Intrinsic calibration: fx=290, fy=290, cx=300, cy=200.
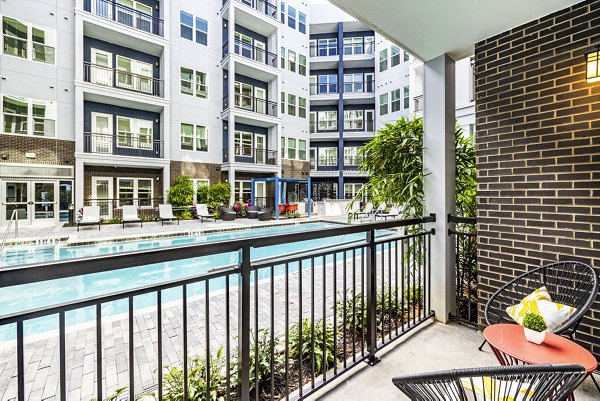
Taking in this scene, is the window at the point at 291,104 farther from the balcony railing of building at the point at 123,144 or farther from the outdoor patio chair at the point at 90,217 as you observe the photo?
the outdoor patio chair at the point at 90,217

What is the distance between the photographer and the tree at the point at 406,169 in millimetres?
3430

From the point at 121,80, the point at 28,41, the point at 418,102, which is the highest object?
the point at 28,41

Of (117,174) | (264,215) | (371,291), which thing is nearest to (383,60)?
(264,215)

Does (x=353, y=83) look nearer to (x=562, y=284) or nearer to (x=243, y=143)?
(x=243, y=143)

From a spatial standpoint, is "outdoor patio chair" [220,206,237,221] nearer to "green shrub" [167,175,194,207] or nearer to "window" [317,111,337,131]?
"green shrub" [167,175,194,207]

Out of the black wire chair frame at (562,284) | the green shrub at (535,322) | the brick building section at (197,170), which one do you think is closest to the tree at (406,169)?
the black wire chair frame at (562,284)

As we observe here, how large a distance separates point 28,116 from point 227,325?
13.2 meters

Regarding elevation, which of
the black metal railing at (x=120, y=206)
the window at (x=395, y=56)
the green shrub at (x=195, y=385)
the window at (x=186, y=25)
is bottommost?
the green shrub at (x=195, y=385)

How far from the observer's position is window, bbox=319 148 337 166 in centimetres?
2164

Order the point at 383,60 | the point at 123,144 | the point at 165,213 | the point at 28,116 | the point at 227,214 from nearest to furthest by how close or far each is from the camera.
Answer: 1. the point at 28,116
2. the point at 165,213
3. the point at 123,144
4. the point at 227,214
5. the point at 383,60

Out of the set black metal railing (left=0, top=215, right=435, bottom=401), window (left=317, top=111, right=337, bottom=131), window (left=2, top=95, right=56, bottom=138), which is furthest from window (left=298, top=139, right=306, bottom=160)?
black metal railing (left=0, top=215, right=435, bottom=401)

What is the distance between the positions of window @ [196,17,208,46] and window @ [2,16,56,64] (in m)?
5.66

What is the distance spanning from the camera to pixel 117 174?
12.2 m

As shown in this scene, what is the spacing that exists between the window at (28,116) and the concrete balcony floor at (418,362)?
13302mm
